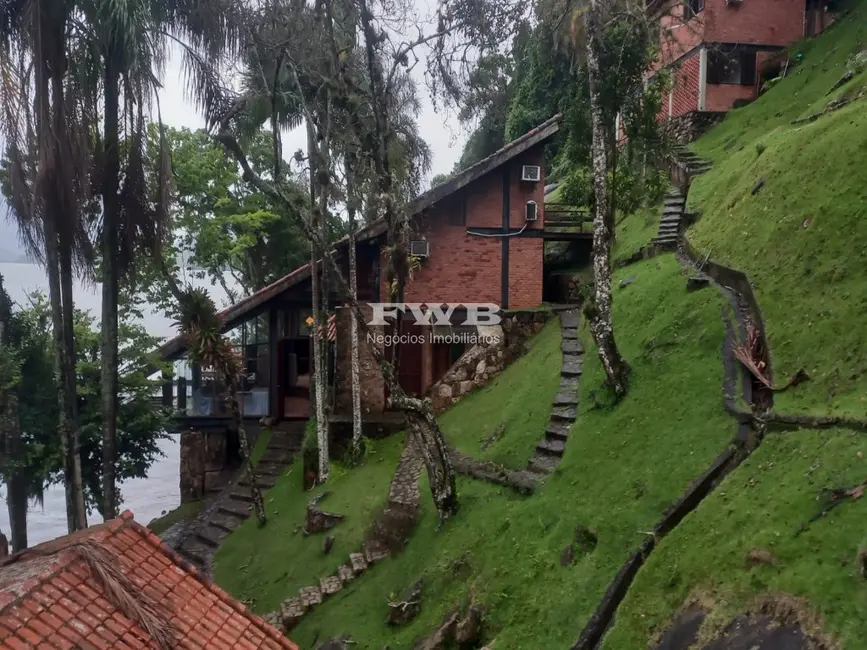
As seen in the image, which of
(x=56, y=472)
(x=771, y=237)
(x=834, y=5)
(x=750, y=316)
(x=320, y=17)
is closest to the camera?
(x=750, y=316)

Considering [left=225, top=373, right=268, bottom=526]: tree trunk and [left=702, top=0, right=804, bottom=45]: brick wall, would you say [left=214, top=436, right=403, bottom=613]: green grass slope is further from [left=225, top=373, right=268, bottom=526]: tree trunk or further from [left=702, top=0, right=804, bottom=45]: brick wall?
[left=702, top=0, right=804, bottom=45]: brick wall

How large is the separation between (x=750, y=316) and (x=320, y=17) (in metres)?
9.13

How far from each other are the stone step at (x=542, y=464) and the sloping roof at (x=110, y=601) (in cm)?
541

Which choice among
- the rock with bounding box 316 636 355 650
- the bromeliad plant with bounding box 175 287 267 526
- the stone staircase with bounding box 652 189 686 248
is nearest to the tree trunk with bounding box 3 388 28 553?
the bromeliad plant with bounding box 175 287 267 526

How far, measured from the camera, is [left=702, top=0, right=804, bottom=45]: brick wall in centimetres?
2097

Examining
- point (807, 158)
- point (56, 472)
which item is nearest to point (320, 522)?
point (56, 472)

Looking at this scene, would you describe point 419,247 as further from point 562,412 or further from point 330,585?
point 330,585

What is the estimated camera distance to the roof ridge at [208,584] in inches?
229

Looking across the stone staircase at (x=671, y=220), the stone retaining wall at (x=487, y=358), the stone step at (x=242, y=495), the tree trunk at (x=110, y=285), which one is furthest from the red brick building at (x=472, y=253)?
the tree trunk at (x=110, y=285)

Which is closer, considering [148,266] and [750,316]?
[750,316]

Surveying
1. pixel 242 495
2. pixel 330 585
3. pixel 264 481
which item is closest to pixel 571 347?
pixel 330 585

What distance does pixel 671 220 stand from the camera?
16.3 metres

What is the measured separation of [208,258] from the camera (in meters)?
21.2

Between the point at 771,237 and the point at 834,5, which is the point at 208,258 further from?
the point at 834,5
